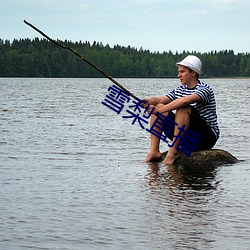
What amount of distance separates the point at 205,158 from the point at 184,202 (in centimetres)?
297

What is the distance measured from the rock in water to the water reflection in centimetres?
27

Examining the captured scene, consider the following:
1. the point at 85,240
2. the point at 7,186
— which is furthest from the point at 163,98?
the point at 85,240

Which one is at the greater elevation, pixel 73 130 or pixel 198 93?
pixel 198 93

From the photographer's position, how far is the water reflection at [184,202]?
5.26 metres

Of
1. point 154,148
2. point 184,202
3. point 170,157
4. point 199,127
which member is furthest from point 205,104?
point 184,202

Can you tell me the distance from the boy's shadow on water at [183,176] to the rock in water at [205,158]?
0.65 feet

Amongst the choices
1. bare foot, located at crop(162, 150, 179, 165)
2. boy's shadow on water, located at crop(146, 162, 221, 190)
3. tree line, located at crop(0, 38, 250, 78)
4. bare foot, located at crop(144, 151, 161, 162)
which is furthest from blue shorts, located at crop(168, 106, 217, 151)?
tree line, located at crop(0, 38, 250, 78)

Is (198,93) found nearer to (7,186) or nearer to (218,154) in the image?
(218,154)

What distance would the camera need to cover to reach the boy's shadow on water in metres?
7.59

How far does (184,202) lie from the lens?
6527 mm

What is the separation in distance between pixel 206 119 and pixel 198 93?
41 centimetres

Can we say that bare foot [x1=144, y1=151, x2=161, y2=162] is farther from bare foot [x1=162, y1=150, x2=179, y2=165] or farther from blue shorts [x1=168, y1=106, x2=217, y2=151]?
blue shorts [x1=168, y1=106, x2=217, y2=151]

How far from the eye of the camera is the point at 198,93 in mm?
8688

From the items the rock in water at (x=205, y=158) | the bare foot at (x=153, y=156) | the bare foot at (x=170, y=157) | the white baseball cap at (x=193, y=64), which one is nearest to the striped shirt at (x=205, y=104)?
the white baseball cap at (x=193, y=64)
